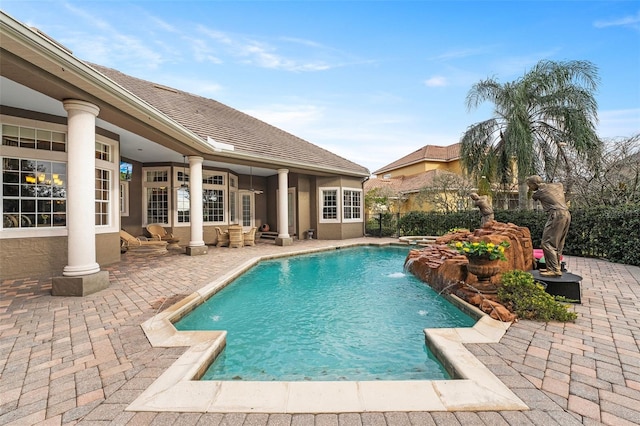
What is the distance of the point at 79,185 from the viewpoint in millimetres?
4852

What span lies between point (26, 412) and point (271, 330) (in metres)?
2.47

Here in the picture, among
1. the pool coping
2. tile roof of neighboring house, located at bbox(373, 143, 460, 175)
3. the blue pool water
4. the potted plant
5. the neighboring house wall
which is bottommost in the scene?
the blue pool water

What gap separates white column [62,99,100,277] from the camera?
483 centimetres

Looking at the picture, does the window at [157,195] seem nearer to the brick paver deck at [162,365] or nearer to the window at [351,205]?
the brick paver deck at [162,365]

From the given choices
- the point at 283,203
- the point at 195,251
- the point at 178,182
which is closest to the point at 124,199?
the point at 178,182

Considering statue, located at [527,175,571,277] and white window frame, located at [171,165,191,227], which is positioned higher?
white window frame, located at [171,165,191,227]

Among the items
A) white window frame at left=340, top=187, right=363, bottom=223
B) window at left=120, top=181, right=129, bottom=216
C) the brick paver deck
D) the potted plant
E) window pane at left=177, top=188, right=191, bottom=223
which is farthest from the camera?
white window frame at left=340, top=187, right=363, bottom=223

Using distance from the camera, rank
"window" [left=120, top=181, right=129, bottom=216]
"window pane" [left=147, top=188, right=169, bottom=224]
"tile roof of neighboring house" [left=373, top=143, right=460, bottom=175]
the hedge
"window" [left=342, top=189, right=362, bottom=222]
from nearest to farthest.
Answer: the hedge < "window" [left=120, top=181, right=129, bottom=216] < "window pane" [left=147, top=188, right=169, bottom=224] < "window" [left=342, top=189, right=362, bottom=222] < "tile roof of neighboring house" [left=373, top=143, right=460, bottom=175]

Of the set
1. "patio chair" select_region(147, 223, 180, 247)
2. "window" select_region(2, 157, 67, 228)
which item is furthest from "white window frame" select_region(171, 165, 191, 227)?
"window" select_region(2, 157, 67, 228)

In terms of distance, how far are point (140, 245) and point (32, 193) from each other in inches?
154

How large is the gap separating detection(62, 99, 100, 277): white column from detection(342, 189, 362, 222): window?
11.1 m

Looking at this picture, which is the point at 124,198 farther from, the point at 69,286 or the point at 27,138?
the point at 69,286

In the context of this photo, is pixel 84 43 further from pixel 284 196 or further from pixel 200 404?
pixel 200 404

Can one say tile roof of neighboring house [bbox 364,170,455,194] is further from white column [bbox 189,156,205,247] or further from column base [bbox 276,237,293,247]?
white column [bbox 189,156,205,247]
